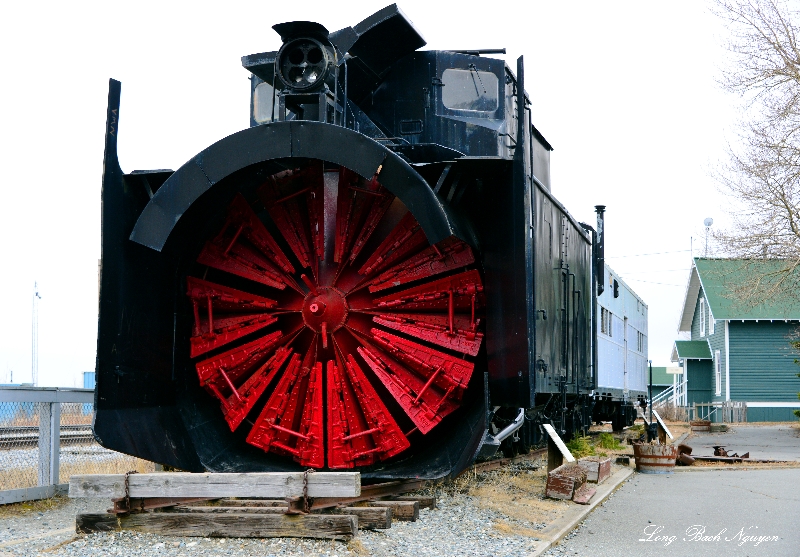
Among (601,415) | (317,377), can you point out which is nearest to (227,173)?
(317,377)

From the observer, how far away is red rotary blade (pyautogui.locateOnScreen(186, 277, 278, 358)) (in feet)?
23.6

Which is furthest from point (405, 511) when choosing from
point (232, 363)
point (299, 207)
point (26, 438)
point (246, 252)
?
point (26, 438)

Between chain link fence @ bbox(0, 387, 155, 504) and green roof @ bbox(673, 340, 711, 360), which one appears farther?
green roof @ bbox(673, 340, 711, 360)

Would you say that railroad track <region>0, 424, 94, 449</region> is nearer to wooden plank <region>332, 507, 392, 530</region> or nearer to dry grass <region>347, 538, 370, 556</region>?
wooden plank <region>332, 507, 392, 530</region>

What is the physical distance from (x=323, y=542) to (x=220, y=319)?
2442mm

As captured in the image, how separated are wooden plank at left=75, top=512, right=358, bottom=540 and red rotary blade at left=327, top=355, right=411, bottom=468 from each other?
1282 millimetres

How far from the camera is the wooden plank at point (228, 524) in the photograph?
18.3ft

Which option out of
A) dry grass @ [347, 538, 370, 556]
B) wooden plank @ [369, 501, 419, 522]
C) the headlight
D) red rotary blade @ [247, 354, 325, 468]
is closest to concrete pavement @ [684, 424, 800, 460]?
red rotary blade @ [247, 354, 325, 468]

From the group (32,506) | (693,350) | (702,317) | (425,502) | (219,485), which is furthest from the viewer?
(702,317)

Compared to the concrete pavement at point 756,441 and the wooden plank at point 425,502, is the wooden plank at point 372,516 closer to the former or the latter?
the wooden plank at point 425,502

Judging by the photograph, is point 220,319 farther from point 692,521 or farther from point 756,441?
point 756,441

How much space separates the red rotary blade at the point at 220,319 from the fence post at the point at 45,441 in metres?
1.96

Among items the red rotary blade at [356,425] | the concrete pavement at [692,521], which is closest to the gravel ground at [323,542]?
the concrete pavement at [692,521]

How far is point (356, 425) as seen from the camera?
7012 mm
